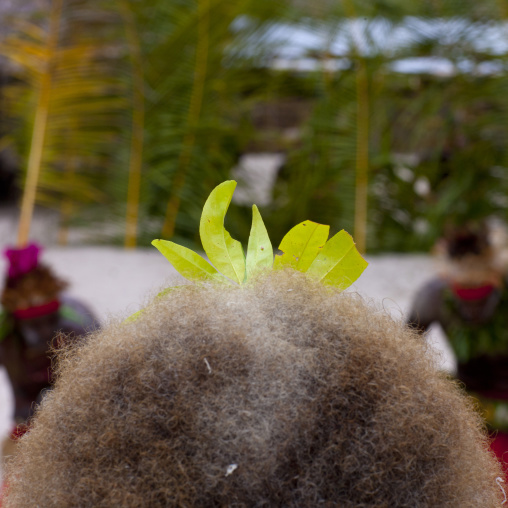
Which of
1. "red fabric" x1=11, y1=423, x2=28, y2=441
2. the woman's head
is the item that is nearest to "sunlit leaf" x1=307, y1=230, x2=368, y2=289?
the woman's head

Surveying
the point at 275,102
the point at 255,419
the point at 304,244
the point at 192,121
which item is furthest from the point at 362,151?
the point at 255,419

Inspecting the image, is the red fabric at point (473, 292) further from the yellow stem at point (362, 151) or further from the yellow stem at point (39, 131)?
the yellow stem at point (39, 131)

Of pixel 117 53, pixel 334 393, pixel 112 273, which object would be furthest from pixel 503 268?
pixel 117 53

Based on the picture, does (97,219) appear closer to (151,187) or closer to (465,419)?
(151,187)

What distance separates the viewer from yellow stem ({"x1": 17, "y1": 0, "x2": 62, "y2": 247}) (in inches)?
173

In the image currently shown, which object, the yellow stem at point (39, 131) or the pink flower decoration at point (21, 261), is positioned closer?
the pink flower decoration at point (21, 261)

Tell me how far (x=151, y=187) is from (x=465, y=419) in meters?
4.63

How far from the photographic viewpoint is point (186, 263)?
0.90 metres

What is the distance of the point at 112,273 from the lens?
493 cm

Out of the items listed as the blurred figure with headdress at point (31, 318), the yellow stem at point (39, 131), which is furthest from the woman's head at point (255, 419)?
the yellow stem at point (39, 131)

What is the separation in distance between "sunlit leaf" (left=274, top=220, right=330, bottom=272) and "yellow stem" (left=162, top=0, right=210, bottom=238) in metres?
4.26

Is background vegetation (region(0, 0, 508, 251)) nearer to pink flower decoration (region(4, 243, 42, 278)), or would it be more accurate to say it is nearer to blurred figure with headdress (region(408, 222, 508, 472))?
blurred figure with headdress (region(408, 222, 508, 472))

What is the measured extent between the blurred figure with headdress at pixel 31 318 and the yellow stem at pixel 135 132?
2.98 metres

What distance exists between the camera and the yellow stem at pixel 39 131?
14.5ft
